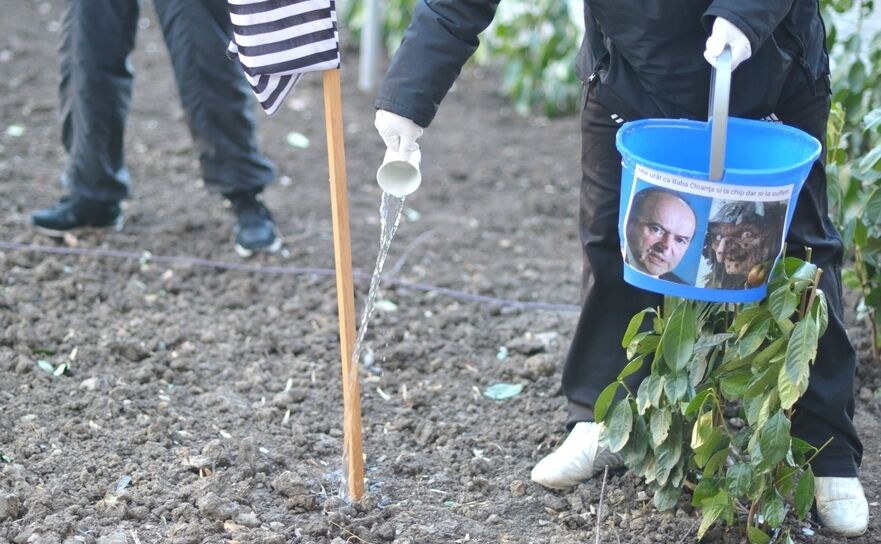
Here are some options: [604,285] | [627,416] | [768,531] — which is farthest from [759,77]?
[768,531]

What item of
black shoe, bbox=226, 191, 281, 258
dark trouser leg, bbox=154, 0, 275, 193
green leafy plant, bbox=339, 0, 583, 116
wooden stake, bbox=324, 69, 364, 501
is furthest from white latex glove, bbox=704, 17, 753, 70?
green leafy plant, bbox=339, 0, 583, 116

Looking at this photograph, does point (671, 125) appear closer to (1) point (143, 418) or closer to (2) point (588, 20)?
(2) point (588, 20)

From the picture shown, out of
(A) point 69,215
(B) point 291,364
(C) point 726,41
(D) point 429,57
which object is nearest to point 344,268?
(D) point 429,57

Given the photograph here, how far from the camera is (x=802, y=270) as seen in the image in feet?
→ 6.57

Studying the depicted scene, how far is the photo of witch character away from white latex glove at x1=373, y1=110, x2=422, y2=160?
603 mm

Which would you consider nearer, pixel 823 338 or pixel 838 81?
pixel 823 338

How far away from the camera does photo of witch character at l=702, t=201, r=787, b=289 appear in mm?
1905

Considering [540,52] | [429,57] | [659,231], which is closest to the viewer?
[659,231]

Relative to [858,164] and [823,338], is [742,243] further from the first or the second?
[858,164]

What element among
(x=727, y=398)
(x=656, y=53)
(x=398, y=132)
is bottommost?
(x=727, y=398)

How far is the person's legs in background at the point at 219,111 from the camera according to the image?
11.6ft

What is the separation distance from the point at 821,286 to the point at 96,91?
2.56 meters

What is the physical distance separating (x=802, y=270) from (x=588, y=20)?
0.73 meters

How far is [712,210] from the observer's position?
1.90 meters
